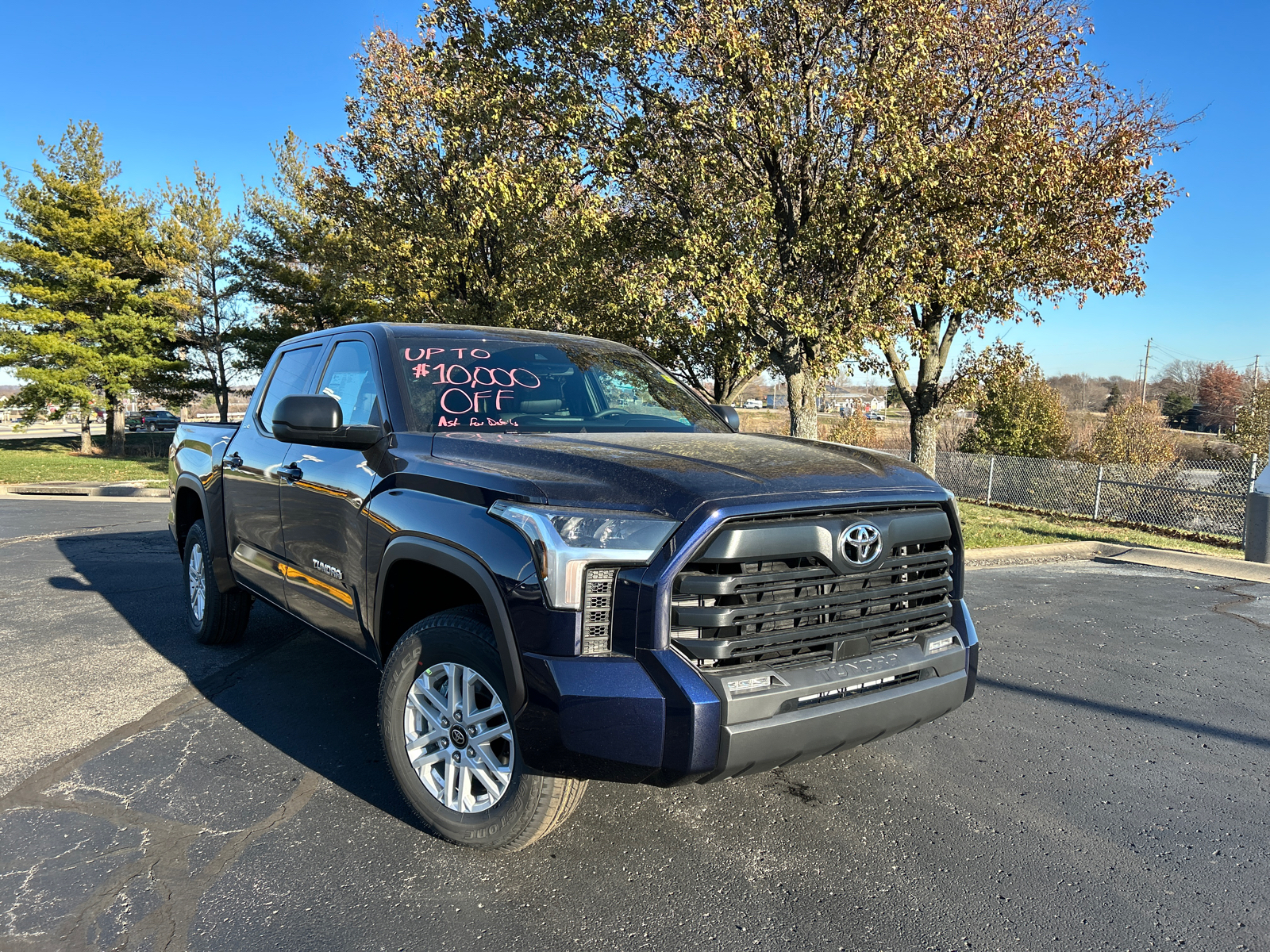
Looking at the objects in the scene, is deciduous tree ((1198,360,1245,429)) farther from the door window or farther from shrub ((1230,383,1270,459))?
the door window

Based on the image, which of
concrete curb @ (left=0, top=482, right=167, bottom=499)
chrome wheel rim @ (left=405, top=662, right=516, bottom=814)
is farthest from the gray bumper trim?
concrete curb @ (left=0, top=482, right=167, bottom=499)

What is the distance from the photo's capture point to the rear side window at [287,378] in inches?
179

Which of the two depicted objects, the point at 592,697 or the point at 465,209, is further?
the point at 465,209

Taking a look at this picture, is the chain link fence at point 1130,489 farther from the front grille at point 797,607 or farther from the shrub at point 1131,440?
the front grille at point 797,607

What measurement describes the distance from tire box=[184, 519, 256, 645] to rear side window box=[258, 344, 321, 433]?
973 mm

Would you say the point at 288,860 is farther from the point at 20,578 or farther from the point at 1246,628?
the point at 1246,628

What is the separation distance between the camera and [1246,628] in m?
6.75

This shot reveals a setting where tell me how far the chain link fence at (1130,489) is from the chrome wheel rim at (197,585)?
16.8 m

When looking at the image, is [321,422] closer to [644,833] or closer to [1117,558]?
[644,833]

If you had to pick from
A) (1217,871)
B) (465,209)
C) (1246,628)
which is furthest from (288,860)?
(465,209)

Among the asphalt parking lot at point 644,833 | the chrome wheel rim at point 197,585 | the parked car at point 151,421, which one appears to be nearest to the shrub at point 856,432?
the asphalt parking lot at point 644,833

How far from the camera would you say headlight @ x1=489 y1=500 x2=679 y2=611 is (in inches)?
98.0

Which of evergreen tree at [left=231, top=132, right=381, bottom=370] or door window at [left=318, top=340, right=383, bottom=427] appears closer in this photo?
door window at [left=318, top=340, right=383, bottom=427]

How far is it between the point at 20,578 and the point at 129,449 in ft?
94.1
